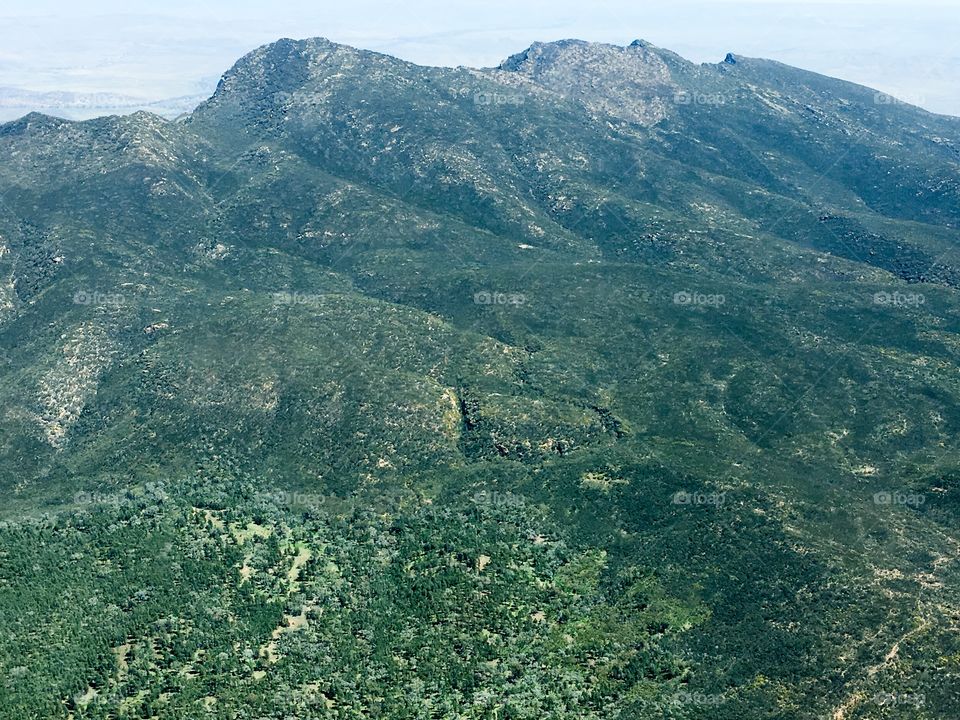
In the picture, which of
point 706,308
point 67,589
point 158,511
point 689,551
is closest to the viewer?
point 67,589

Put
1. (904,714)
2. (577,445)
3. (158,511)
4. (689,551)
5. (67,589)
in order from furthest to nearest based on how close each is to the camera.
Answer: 1. (577,445)
2. (158,511)
3. (689,551)
4. (67,589)
5. (904,714)

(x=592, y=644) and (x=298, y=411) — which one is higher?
(x=298, y=411)

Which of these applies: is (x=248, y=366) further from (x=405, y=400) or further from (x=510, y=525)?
(x=510, y=525)

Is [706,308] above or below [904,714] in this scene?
above

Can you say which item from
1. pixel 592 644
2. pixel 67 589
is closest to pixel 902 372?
pixel 592 644

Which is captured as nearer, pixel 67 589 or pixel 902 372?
pixel 67 589

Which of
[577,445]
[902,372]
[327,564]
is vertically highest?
[902,372]

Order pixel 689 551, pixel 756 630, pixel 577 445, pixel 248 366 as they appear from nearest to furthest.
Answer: pixel 756 630 < pixel 689 551 < pixel 577 445 < pixel 248 366

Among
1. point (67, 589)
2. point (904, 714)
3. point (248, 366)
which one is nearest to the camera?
point (904, 714)

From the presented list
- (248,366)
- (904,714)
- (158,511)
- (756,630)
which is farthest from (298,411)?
(904,714)

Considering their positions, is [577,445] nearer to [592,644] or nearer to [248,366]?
[592,644]
